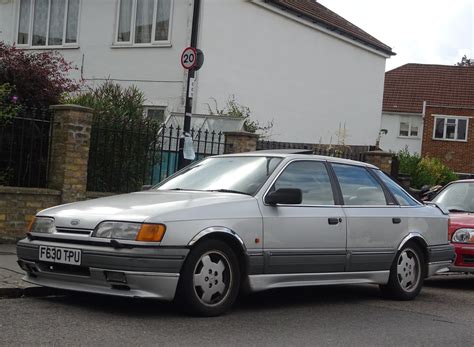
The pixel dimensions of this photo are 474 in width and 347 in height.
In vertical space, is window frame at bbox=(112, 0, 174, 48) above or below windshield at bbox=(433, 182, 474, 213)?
above

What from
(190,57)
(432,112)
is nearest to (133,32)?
(190,57)

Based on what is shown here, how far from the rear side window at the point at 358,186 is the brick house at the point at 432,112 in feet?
101

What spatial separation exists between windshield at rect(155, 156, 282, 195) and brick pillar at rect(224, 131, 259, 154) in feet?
16.9

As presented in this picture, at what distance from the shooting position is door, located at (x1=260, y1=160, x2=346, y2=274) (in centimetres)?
674

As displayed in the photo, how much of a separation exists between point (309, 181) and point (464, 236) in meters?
3.27

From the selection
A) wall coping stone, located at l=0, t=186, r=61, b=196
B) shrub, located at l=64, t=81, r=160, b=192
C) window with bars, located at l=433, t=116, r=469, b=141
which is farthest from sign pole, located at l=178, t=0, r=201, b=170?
window with bars, located at l=433, t=116, r=469, b=141

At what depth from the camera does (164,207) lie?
6223 mm

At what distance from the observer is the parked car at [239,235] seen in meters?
6.01

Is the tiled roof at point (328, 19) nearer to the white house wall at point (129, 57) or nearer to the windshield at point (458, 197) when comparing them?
the white house wall at point (129, 57)

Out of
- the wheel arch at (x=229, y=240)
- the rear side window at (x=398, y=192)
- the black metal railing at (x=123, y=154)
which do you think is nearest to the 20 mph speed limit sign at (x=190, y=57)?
the black metal railing at (x=123, y=154)

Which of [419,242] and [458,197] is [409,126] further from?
[419,242]

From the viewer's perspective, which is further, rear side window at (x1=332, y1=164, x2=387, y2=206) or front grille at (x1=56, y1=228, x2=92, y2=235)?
rear side window at (x1=332, y1=164, x2=387, y2=206)

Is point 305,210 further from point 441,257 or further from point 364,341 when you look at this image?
point 441,257

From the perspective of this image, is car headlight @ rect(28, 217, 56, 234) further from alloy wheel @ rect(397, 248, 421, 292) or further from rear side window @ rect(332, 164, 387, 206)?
alloy wheel @ rect(397, 248, 421, 292)
